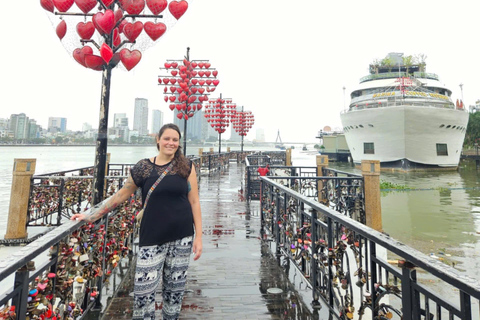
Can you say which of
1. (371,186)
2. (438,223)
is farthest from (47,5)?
(438,223)

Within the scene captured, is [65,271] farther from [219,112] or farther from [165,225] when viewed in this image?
[219,112]

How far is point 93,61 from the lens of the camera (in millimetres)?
3811

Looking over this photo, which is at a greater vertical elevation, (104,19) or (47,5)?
(47,5)

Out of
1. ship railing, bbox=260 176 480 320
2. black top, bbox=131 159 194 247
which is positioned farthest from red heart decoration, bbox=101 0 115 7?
ship railing, bbox=260 176 480 320

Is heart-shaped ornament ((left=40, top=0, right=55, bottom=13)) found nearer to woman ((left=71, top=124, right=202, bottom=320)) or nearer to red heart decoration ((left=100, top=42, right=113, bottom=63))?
red heart decoration ((left=100, top=42, right=113, bottom=63))

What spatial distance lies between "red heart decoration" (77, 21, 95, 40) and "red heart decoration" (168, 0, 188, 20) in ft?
4.21

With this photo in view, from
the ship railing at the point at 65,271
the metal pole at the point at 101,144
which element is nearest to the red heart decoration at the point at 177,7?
the metal pole at the point at 101,144

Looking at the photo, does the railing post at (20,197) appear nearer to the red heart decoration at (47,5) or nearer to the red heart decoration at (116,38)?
the red heart decoration at (47,5)

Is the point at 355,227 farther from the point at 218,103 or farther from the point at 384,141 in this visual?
the point at 384,141

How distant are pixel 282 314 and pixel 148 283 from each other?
151 centimetres

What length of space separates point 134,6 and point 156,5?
1.29ft

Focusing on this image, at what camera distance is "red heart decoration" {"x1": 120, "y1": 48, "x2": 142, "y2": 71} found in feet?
13.3

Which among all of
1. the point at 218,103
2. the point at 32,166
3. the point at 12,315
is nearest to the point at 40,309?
the point at 12,315

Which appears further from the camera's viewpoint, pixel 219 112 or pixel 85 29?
pixel 219 112
